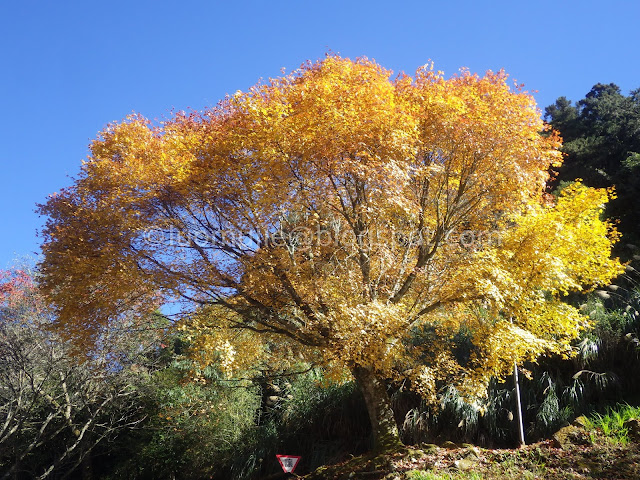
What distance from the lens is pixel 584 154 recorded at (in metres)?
21.7

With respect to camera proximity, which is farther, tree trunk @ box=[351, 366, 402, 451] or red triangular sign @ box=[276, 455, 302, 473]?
tree trunk @ box=[351, 366, 402, 451]

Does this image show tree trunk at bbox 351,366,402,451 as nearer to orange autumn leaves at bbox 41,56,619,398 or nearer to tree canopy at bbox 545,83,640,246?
orange autumn leaves at bbox 41,56,619,398

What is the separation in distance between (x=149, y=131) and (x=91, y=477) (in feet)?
36.0

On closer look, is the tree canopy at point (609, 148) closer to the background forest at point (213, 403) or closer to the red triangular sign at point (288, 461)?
the background forest at point (213, 403)

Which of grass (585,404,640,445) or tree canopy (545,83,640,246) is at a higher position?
tree canopy (545,83,640,246)

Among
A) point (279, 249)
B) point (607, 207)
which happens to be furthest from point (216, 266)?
point (607, 207)

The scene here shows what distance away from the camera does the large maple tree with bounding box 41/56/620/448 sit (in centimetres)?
716

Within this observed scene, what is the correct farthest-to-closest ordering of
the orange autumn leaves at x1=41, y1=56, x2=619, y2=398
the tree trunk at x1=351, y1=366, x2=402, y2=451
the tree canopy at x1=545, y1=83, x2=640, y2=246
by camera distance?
1. the tree canopy at x1=545, y1=83, x2=640, y2=246
2. the tree trunk at x1=351, y1=366, x2=402, y2=451
3. the orange autumn leaves at x1=41, y1=56, x2=619, y2=398

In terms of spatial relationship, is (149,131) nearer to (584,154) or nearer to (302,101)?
(302,101)

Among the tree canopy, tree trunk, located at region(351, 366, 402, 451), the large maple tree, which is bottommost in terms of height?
tree trunk, located at region(351, 366, 402, 451)

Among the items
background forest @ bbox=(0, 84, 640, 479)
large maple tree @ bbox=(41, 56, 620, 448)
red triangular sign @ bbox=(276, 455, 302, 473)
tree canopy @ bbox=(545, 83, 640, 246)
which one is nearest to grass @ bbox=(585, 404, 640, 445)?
background forest @ bbox=(0, 84, 640, 479)

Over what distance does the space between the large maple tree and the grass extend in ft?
5.20

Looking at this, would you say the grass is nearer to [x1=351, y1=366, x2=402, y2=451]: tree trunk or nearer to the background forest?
the background forest

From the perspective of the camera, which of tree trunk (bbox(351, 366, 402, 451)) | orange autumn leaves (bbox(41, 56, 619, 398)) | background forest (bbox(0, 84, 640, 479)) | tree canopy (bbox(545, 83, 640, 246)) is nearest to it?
orange autumn leaves (bbox(41, 56, 619, 398))
